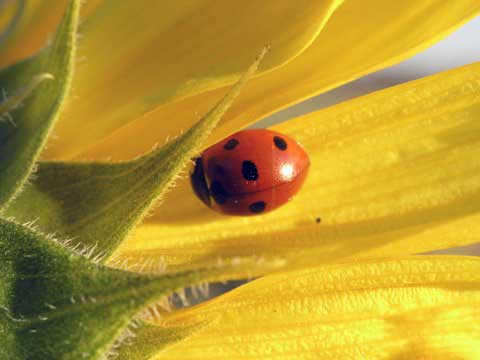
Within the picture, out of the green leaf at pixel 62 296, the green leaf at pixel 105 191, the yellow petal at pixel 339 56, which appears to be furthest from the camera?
the yellow petal at pixel 339 56

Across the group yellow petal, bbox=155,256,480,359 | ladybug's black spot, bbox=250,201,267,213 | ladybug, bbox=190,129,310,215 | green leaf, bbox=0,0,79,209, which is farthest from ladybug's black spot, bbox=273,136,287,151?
green leaf, bbox=0,0,79,209

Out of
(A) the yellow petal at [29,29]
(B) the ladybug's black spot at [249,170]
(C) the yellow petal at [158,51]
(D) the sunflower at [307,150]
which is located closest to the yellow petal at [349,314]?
(D) the sunflower at [307,150]

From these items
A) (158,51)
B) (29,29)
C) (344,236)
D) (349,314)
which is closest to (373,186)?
(344,236)

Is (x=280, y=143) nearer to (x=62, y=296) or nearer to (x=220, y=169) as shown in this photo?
(x=220, y=169)

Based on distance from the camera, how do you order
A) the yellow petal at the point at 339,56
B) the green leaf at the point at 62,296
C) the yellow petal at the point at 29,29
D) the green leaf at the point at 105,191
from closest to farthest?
the green leaf at the point at 62,296, the green leaf at the point at 105,191, the yellow petal at the point at 339,56, the yellow petal at the point at 29,29

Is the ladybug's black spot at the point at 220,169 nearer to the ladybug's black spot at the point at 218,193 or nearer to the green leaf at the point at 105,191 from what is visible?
the ladybug's black spot at the point at 218,193

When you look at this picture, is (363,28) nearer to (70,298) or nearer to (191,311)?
(191,311)

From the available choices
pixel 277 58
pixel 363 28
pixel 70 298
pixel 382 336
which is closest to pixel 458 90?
pixel 363 28
